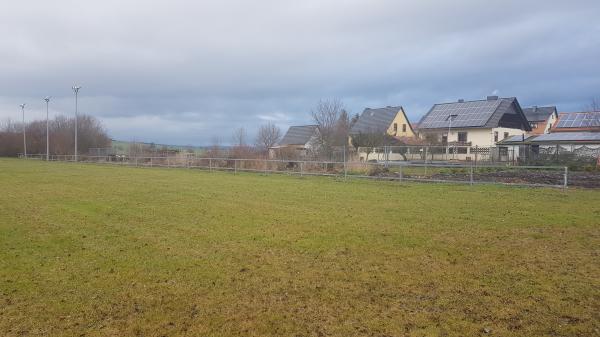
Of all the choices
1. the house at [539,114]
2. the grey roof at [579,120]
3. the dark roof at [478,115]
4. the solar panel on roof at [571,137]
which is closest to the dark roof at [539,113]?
the house at [539,114]

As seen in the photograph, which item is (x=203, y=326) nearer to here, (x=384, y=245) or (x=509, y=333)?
(x=509, y=333)

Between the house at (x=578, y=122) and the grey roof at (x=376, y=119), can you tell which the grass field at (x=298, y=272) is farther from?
the grey roof at (x=376, y=119)

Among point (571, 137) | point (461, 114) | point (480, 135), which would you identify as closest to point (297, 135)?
point (461, 114)

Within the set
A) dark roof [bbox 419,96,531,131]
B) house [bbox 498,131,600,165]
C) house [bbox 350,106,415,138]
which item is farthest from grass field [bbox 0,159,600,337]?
house [bbox 350,106,415,138]

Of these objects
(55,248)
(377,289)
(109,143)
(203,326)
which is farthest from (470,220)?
(109,143)

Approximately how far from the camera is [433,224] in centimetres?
908

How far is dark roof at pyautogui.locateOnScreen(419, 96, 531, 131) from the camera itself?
51.1 metres

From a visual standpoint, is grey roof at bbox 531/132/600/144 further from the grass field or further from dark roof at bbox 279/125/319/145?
dark roof at bbox 279/125/319/145

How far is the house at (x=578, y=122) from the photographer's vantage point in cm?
4243

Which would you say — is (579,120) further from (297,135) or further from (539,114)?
(297,135)

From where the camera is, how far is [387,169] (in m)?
24.9

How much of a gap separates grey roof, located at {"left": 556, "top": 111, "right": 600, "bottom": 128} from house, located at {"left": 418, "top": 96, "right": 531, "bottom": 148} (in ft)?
15.1

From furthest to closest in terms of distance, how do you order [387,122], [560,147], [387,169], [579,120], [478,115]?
[387,122]
[478,115]
[579,120]
[560,147]
[387,169]

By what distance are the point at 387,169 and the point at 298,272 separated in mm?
19943
